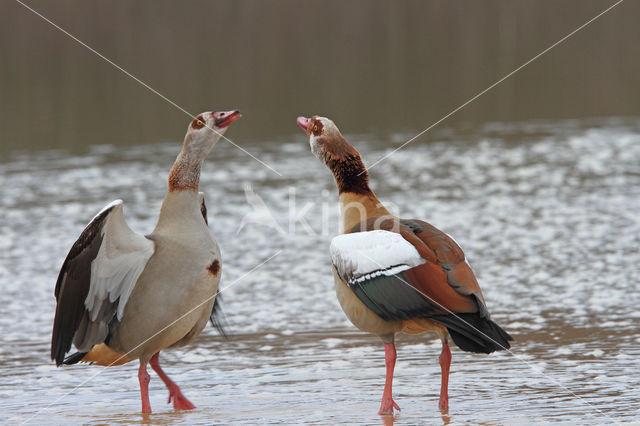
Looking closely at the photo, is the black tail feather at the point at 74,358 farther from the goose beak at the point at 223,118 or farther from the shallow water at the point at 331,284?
the goose beak at the point at 223,118

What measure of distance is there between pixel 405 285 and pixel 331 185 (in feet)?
35.6

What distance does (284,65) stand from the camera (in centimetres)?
3522

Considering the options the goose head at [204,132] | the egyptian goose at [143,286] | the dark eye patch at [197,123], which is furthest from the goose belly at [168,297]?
the dark eye patch at [197,123]

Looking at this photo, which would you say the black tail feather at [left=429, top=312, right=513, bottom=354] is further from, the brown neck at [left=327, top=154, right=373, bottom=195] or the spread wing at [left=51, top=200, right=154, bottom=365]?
the spread wing at [left=51, top=200, right=154, bottom=365]

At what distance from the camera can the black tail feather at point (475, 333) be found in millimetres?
6805

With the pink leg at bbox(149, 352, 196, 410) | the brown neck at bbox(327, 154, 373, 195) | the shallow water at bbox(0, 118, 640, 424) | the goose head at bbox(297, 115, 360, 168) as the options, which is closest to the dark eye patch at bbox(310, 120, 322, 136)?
the goose head at bbox(297, 115, 360, 168)

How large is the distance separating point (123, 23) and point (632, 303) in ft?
122

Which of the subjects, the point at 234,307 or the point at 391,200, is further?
the point at 391,200

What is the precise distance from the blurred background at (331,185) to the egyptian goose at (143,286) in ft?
1.74

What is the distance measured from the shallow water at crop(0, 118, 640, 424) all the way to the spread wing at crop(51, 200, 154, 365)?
0.60 metres

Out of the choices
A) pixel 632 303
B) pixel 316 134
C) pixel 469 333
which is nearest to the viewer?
pixel 469 333

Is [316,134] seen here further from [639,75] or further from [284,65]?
[284,65]

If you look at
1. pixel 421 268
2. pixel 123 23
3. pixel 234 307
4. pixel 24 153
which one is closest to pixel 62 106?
pixel 24 153

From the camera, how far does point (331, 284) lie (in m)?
11.9
